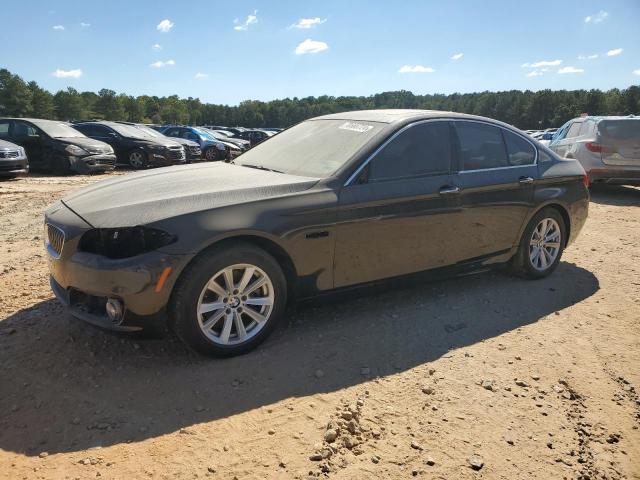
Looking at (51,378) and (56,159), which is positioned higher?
(56,159)

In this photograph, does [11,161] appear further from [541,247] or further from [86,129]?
[541,247]

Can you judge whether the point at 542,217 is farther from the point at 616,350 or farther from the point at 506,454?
the point at 506,454

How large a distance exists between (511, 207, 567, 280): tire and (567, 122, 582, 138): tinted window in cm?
765

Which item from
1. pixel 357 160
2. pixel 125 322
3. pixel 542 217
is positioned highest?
pixel 357 160

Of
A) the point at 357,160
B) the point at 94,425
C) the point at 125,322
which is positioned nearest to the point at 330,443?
the point at 94,425

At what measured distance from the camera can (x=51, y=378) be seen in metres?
3.06

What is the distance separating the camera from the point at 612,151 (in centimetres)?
1059

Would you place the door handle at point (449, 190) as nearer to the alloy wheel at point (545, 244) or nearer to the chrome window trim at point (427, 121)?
the chrome window trim at point (427, 121)

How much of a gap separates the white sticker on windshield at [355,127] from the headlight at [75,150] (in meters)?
10.9

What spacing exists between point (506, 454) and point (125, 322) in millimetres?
2245

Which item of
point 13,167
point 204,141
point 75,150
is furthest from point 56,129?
point 204,141

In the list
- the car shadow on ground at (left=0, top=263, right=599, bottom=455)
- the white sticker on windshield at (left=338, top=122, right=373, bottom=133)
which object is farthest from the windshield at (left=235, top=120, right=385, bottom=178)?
the car shadow on ground at (left=0, top=263, right=599, bottom=455)

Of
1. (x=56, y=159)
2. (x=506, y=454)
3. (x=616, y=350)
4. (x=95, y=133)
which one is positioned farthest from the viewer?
(x=95, y=133)

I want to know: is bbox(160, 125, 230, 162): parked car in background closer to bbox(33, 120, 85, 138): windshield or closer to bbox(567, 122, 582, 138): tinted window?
bbox(33, 120, 85, 138): windshield
